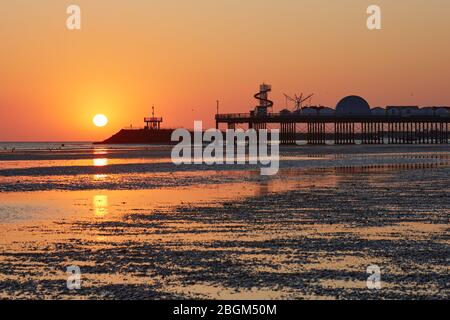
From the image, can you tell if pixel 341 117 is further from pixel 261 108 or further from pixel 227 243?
pixel 227 243

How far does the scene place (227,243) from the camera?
1812cm

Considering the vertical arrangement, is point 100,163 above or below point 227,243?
above

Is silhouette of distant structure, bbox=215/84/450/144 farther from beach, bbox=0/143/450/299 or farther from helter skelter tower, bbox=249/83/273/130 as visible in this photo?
beach, bbox=0/143/450/299

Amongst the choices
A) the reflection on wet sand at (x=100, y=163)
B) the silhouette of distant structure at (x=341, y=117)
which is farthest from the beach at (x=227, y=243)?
the silhouette of distant structure at (x=341, y=117)

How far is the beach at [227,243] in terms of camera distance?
43.5 feet

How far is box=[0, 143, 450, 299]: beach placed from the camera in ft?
43.5

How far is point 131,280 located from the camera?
13.9 meters

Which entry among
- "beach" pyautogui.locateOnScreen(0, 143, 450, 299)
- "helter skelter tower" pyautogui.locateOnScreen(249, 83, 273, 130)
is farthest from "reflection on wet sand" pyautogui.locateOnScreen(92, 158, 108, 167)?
"helter skelter tower" pyautogui.locateOnScreen(249, 83, 273, 130)

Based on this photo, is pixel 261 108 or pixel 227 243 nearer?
pixel 227 243

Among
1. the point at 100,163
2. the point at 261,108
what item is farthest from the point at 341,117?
the point at 100,163

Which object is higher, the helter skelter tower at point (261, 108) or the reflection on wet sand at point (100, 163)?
the helter skelter tower at point (261, 108)

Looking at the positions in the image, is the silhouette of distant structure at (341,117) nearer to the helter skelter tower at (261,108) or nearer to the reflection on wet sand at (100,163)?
the helter skelter tower at (261,108)
